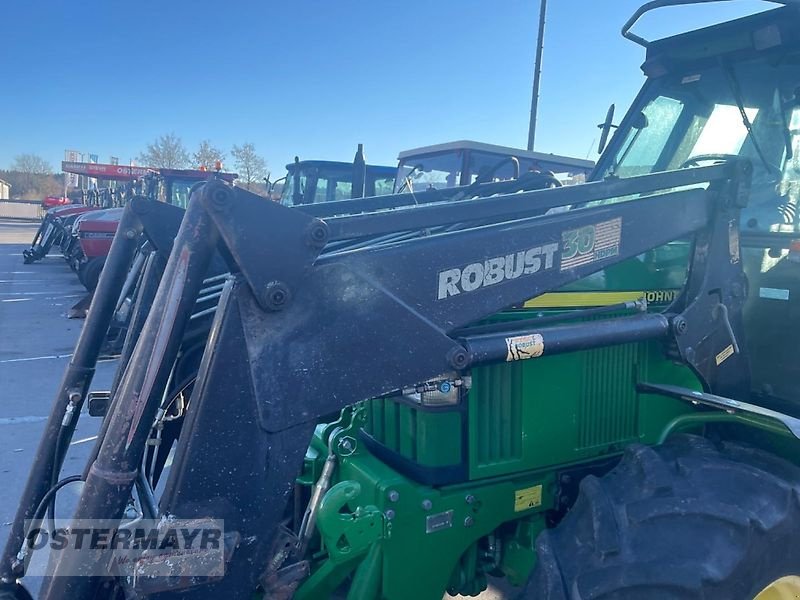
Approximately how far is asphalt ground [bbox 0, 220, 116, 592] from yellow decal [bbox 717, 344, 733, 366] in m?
3.63

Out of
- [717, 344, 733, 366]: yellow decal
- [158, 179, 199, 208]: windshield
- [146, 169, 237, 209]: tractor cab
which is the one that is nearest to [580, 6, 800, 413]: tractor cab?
[717, 344, 733, 366]: yellow decal

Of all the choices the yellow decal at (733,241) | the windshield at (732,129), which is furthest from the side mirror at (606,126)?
the yellow decal at (733,241)

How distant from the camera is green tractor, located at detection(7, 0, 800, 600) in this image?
6.20 ft

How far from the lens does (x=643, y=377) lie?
9.48ft

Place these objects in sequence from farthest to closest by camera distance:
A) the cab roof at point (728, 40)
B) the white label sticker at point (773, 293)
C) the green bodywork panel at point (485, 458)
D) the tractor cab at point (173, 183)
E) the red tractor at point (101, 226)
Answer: the tractor cab at point (173, 183)
the red tractor at point (101, 226)
the cab roof at point (728, 40)
the white label sticker at point (773, 293)
the green bodywork panel at point (485, 458)

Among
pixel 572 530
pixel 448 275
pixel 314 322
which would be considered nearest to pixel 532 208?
pixel 448 275

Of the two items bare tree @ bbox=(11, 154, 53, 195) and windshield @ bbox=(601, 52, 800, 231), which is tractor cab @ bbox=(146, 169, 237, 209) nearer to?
windshield @ bbox=(601, 52, 800, 231)

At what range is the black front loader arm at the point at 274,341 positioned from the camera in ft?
6.09

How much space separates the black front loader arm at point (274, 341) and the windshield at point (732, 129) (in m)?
1.51

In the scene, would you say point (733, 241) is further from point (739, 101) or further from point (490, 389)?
point (490, 389)

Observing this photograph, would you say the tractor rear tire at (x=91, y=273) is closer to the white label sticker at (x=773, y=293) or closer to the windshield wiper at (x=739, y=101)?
the windshield wiper at (x=739, y=101)

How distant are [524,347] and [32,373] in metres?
7.46

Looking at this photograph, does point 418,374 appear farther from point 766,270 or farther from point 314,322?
point 766,270

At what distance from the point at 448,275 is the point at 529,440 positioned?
0.94 meters
